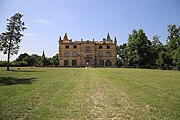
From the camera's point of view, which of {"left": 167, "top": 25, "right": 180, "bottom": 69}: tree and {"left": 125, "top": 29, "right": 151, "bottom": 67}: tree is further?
{"left": 125, "top": 29, "right": 151, "bottom": 67}: tree

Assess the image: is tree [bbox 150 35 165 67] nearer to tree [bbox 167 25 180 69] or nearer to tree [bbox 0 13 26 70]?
tree [bbox 167 25 180 69]

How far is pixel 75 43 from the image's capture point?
77.9 m

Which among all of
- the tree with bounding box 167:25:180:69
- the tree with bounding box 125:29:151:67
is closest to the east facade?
the tree with bounding box 125:29:151:67

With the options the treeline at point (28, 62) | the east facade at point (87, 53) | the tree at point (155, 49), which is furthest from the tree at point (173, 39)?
the treeline at point (28, 62)

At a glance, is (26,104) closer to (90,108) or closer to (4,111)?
(4,111)

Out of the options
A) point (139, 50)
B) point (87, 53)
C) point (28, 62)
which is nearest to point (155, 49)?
point (139, 50)

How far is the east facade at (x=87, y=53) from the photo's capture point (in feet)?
250

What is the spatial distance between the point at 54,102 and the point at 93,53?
2741 inches

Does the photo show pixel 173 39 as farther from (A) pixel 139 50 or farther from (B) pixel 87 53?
(B) pixel 87 53

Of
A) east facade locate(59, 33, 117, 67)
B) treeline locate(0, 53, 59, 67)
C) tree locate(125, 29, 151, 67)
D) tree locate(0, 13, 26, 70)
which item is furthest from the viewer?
east facade locate(59, 33, 117, 67)

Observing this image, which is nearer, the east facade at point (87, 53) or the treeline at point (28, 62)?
the treeline at point (28, 62)

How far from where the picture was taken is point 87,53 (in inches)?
3004

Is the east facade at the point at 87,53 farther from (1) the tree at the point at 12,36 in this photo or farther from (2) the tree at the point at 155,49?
(1) the tree at the point at 12,36

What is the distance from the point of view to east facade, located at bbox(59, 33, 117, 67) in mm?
76250
